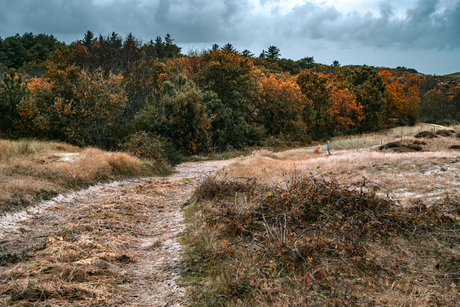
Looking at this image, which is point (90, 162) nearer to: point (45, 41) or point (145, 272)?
point (145, 272)

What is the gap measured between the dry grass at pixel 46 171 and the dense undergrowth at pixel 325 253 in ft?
12.3

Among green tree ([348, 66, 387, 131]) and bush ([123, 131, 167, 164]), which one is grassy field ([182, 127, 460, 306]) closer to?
bush ([123, 131, 167, 164])

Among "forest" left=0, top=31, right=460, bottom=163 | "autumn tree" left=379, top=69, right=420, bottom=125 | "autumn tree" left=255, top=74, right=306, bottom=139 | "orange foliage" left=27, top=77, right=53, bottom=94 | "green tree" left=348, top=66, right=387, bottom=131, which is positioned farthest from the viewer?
"autumn tree" left=379, top=69, right=420, bottom=125

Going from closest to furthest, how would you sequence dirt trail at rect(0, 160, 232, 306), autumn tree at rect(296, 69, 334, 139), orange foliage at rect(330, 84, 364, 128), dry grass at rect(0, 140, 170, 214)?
dirt trail at rect(0, 160, 232, 306) < dry grass at rect(0, 140, 170, 214) < autumn tree at rect(296, 69, 334, 139) < orange foliage at rect(330, 84, 364, 128)

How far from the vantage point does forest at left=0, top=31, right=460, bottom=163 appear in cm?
1672

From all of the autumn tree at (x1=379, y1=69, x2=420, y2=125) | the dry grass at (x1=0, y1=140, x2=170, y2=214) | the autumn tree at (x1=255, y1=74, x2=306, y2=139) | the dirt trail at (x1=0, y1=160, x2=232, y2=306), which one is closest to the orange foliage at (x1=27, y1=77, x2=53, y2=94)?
the dry grass at (x1=0, y1=140, x2=170, y2=214)

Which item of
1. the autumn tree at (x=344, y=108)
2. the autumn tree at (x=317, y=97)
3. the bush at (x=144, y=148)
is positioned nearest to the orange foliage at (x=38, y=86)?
the bush at (x=144, y=148)

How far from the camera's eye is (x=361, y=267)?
12.5ft

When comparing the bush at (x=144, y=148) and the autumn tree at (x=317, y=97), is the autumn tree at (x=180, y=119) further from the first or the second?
the autumn tree at (x=317, y=97)

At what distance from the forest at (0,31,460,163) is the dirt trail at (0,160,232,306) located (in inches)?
320

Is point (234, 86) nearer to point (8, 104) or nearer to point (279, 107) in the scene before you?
point (279, 107)

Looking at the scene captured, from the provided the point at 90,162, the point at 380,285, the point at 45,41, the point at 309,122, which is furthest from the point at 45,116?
the point at 45,41

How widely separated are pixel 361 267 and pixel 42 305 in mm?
3654

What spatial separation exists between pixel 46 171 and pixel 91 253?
487 cm
